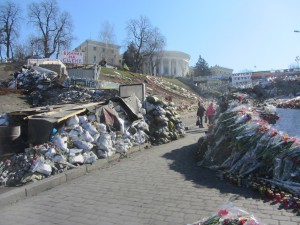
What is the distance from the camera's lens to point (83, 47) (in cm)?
10356

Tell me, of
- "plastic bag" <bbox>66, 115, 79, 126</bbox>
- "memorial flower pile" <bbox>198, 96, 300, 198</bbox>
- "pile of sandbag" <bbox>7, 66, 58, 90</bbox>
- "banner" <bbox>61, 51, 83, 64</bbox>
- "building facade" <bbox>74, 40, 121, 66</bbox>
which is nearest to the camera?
"memorial flower pile" <bbox>198, 96, 300, 198</bbox>

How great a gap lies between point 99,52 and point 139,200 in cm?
9786

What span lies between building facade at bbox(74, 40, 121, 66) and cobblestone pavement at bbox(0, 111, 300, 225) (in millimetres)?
88909

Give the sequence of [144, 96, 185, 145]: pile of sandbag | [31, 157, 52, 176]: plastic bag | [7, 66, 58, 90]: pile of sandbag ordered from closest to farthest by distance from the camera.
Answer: [31, 157, 52, 176]: plastic bag
[144, 96, 185, 145]: pile of sandbag
[7, 66, 58, 90]: pile of sandbag

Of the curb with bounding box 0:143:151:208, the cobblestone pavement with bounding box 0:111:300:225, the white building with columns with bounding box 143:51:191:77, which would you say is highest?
the white building with columns with bounding box 143:51:191:77

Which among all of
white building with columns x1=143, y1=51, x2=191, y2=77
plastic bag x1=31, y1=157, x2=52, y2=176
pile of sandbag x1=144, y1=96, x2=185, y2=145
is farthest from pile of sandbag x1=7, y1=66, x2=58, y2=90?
white building with columns x1=143, y1=51, x2=191, y2=77

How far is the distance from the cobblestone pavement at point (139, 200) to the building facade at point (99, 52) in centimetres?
8891

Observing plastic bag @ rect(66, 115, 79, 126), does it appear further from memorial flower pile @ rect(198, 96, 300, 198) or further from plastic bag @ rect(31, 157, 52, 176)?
memorial flower pile @ rect(198, 96, 300, 198)

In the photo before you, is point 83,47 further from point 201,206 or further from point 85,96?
point 201,206

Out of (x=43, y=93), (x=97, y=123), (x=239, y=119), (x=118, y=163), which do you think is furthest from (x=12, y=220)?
(x=43, y=93)

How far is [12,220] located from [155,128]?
7883 millimetres

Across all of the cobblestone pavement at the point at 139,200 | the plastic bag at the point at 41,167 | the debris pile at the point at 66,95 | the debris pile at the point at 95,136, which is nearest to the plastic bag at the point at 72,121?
the debris pile at the point at 95,136

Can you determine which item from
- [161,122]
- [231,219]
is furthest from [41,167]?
[161,122]

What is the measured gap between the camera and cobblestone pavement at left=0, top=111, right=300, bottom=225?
5.30 metres
